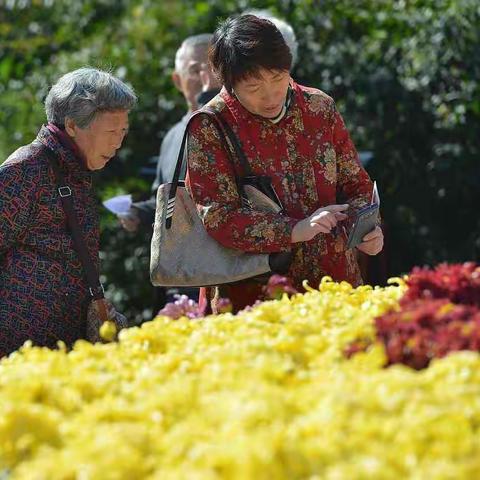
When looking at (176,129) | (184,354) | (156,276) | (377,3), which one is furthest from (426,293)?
(377,3)

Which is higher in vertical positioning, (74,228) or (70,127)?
(70,127)

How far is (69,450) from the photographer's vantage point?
230cm

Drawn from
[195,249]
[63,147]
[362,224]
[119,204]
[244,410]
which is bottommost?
[119,204]

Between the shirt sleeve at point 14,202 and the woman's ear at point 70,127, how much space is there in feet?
0.78

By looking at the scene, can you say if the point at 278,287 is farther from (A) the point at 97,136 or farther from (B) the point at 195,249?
(A) the point at 97,136

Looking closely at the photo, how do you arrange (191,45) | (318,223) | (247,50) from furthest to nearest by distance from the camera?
(191,45), (247,50), (318,223)

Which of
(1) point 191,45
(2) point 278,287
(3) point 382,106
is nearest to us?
(2) point 278,287

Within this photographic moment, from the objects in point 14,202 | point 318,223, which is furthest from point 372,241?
point 14,202

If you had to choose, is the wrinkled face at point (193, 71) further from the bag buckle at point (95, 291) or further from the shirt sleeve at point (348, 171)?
the bag buckle at point (95, 291)

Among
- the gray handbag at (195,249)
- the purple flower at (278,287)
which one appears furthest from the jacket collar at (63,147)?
the purple flower at (278,287)

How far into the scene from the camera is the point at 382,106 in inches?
290

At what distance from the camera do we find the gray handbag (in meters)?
4.09

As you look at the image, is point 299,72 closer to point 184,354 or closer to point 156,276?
point 156,276

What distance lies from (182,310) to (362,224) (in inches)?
25.9
